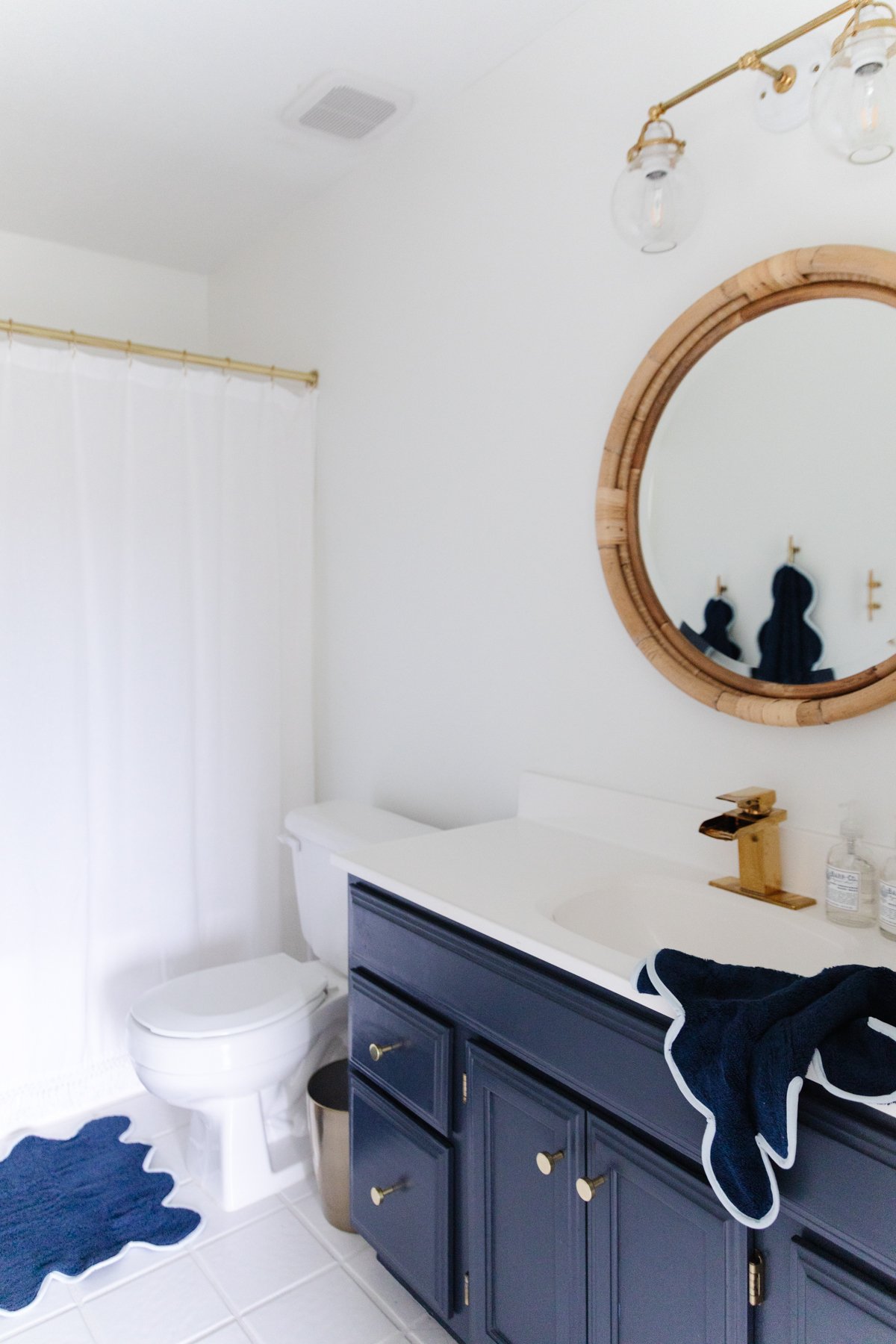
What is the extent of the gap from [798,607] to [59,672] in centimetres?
177

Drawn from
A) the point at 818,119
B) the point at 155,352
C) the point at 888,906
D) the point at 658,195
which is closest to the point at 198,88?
the point at 155,352

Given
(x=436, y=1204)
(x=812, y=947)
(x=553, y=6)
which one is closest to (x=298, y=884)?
(x=436, y=1204)

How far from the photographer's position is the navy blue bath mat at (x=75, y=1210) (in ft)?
5.97

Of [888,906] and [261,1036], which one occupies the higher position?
[888,906]

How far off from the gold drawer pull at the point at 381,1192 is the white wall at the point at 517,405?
801 mm

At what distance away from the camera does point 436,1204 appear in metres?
1.50

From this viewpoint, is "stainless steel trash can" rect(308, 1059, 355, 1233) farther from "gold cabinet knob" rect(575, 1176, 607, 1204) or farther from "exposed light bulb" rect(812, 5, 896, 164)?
"exposed light bulb" rect(812, 5, 896, 164)

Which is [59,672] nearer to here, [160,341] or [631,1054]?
[160,341]

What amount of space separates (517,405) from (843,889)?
1195mm

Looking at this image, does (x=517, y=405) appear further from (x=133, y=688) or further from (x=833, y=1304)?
(x=833, y=1304)

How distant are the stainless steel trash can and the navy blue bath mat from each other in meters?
0.28

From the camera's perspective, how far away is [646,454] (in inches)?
66.2

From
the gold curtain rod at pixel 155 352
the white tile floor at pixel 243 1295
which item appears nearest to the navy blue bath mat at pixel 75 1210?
the white tile floor at pixel 243 1295

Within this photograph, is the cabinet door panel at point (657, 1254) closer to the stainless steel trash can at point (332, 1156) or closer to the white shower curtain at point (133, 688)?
the stainless steel trash can at point (332, 1156)
